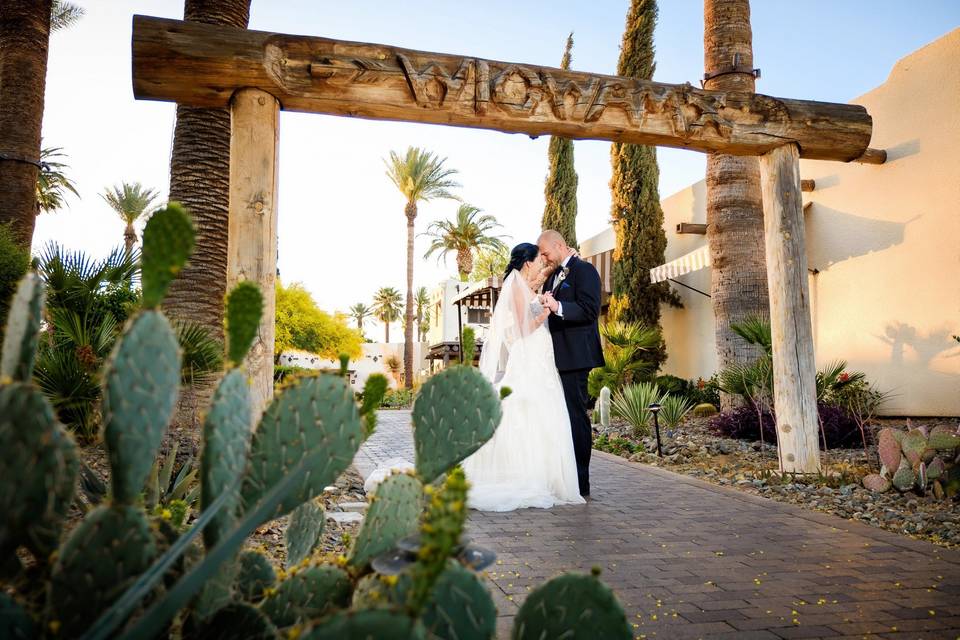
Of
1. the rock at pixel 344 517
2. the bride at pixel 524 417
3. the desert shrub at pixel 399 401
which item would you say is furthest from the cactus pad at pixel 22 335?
the desert shrub at pixel 399 401

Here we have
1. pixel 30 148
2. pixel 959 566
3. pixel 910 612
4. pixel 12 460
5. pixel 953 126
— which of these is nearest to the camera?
pixel 12 460

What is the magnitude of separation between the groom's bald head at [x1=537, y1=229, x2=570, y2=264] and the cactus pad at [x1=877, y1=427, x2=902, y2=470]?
3226 millimetres

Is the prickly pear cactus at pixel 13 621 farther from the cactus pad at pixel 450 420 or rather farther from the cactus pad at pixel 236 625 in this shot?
the cactus pad at pixel 450 420

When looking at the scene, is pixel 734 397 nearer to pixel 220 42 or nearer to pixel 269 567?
pixel 220 42

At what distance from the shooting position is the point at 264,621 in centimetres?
106

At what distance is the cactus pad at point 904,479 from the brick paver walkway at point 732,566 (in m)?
1.02

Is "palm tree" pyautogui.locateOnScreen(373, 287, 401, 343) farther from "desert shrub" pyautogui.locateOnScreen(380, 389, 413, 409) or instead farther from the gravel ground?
the gravel ground

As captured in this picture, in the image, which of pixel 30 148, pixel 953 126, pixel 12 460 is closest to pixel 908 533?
pixel 12 460

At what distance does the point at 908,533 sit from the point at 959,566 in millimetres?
888

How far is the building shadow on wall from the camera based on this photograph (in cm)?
→ 952

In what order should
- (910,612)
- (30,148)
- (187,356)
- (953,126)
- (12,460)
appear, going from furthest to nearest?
(30,148), (953,126), (187,356), (910,612), (12,460)

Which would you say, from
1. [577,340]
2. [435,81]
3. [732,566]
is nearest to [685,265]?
[577,340]

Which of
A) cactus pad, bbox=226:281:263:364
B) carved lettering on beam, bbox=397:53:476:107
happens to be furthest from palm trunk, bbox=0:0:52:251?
cactus pad, bbox=226:281:263:364

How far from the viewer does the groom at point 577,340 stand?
575 cm
